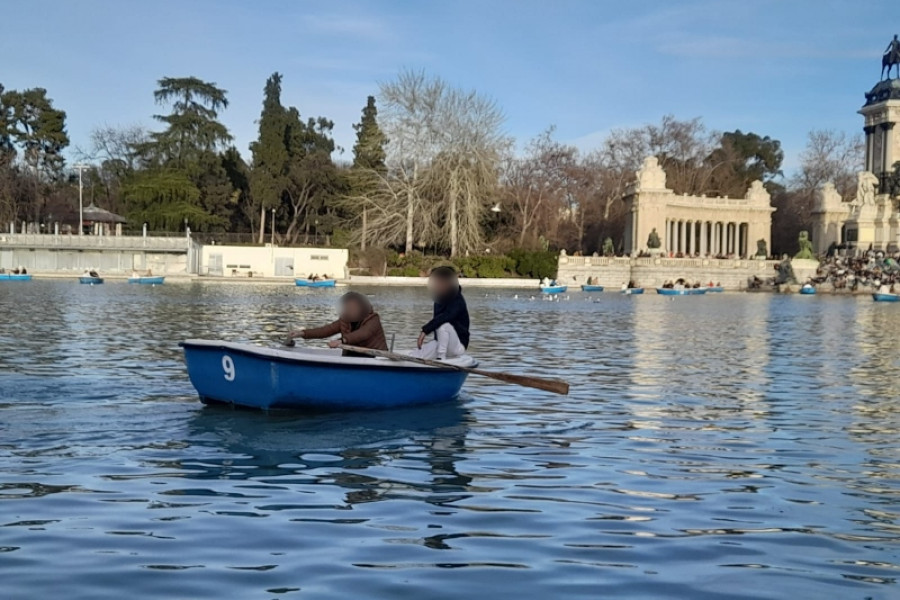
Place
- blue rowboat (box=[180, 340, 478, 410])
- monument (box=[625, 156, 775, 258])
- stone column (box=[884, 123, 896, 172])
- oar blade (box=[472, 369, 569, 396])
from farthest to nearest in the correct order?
monument (box=[625, 156, 775, 258]) < stone column (box=[884, 123, 896, 172]) < oar blade (box=[472, 369, 569, 396]) < blue rowboat (box=[180, 340, 478, 410])

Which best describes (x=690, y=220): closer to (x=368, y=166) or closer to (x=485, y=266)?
(x=485, y=266)

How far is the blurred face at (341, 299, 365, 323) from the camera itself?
12.6 metres

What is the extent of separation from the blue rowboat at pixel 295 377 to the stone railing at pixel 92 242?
62.9 meters

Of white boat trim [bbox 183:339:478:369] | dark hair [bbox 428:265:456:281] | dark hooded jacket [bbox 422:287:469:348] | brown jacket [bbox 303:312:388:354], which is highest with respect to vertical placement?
dark hair [bbox 428:265:456:281]

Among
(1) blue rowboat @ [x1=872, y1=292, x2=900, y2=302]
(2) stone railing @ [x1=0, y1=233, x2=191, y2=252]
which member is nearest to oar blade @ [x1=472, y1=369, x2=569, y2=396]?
(1) blue rowboat @ [x1=872, y1=292, x2=900, y2=302]

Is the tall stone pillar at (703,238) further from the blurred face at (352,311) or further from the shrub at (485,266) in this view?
the blurred face at (352,311)

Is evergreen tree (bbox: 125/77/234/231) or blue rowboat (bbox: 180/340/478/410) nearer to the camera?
blue rowboat (bbox: 180/340/478/410)

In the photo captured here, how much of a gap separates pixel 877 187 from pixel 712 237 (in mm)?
18191

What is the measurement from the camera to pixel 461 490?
8.42 meters

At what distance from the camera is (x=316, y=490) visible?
8273mm

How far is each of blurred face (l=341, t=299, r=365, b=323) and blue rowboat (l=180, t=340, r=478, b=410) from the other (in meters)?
0.51

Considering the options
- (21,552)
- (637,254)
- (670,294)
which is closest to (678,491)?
(21,552)

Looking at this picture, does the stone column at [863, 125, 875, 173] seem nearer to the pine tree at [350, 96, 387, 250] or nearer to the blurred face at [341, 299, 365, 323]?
the pine tree at [350, 96, 387, 250]

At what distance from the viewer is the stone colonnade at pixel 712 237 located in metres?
88.6
